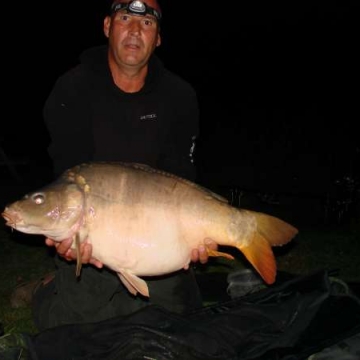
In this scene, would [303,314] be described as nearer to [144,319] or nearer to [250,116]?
[144,319]

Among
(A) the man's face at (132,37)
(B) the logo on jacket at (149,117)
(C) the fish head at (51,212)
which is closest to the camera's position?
(C) the fish head at (51,212)

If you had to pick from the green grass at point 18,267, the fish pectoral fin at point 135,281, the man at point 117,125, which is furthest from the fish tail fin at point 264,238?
the green grass at point 18,267

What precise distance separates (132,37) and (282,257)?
82.5 inches

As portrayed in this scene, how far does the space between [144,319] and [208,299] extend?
87 centimetres

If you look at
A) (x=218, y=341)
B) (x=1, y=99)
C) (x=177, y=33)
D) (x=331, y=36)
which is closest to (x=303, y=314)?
(x=218, y=341)

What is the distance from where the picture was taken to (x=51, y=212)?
5.48 feet

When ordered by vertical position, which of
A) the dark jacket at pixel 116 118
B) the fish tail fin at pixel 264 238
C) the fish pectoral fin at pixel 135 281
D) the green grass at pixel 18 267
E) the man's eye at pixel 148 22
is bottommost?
the green grass at pixel 18 267

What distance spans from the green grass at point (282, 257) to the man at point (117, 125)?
2.33ft

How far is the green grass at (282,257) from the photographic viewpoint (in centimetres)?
323

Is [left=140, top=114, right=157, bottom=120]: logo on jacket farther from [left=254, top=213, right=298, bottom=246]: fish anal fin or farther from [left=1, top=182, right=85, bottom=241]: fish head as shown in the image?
[left=254, top=213, right=298, bottom=246]: fish anal fin

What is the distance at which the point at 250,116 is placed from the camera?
31.5 feet

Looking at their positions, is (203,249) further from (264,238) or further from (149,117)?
(149,117)

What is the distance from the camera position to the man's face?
6.98ft

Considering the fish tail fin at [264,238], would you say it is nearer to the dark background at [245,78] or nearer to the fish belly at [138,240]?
the fish belly at [138,240]
